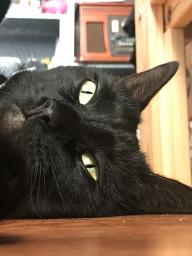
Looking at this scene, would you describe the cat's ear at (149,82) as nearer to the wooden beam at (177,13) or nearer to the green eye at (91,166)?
the green eye at (91,166)

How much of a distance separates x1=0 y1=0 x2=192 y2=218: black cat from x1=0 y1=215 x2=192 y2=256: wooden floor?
0.36 feet

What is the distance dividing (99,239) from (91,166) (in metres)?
0.35

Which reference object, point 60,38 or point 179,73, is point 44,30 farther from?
point 179,73

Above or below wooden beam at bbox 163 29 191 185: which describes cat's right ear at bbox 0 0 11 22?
above

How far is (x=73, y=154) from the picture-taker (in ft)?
2.39

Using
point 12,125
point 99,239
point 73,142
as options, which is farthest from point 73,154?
point 99,239

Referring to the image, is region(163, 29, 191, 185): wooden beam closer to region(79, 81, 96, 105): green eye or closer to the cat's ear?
the cat's ear

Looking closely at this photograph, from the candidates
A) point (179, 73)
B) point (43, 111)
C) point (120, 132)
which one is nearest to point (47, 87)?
point (43, 111)

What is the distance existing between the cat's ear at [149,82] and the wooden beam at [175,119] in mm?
578

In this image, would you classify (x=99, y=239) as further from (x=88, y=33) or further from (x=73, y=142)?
(x=88, y=33)

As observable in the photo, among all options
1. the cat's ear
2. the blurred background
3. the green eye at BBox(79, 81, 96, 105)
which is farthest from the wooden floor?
the blurred background

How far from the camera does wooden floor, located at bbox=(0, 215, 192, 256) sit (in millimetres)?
393

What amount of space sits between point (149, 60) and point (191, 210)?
117 cm

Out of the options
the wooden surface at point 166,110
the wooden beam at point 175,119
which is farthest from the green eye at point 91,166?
the wooden beam at point 175,119
